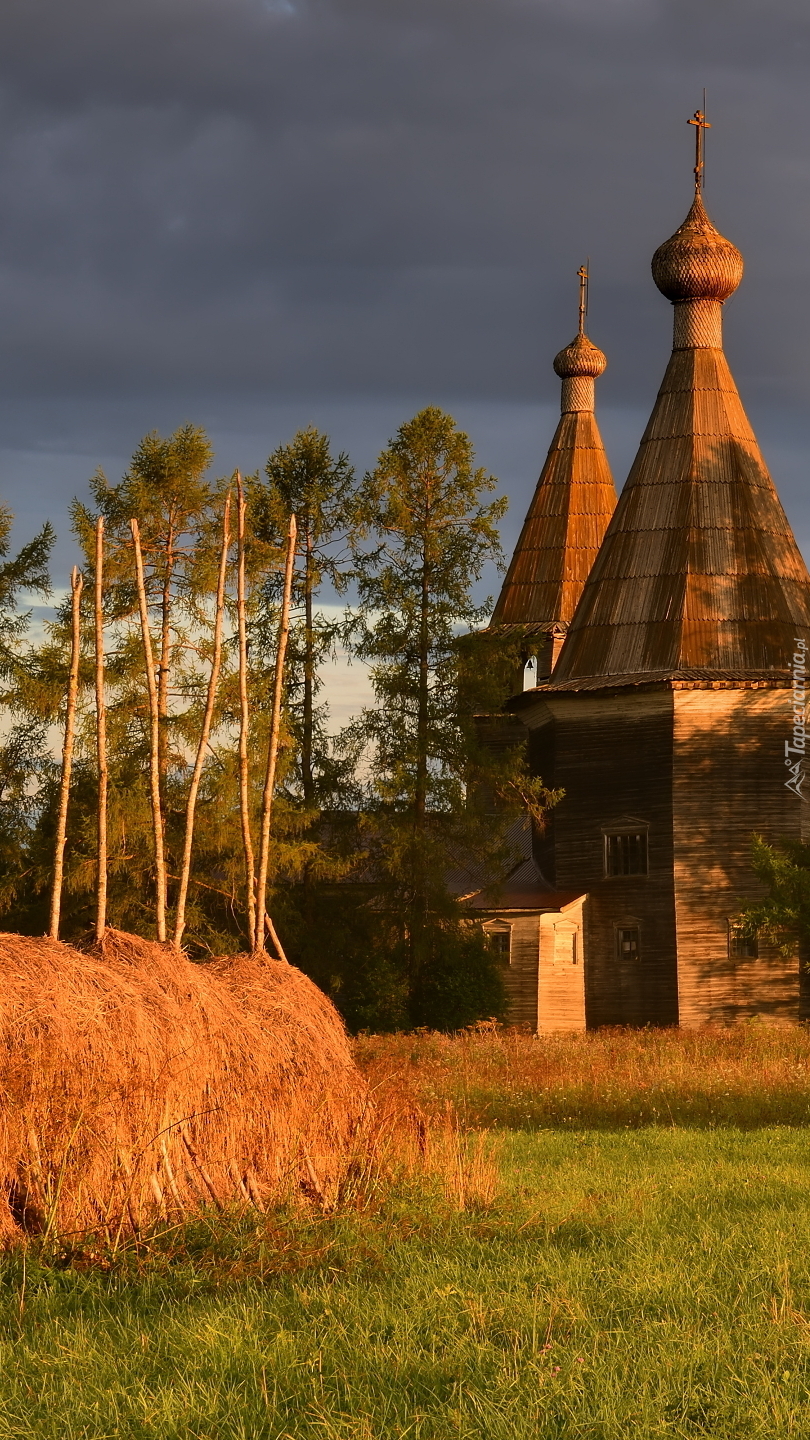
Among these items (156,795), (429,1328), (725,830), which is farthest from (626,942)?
(429,1328)

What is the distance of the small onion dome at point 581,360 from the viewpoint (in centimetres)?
4512

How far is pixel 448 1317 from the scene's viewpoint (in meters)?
7.30

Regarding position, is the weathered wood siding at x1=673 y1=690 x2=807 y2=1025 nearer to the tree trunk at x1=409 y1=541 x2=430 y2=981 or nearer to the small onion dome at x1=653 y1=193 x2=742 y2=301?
the tree trunk at x1=409 y1=541 x2=430 y2=981

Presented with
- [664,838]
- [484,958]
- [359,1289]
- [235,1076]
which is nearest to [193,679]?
[484,958]

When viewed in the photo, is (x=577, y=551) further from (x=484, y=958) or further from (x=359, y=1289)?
(x=359, y=1289)

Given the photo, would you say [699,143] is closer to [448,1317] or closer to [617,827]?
[617,827]

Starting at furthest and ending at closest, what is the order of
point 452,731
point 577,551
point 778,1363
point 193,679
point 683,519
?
1. point 577,551
2. point 683,519
3. point 452,731
4. point 193,679
5. point 778,1363

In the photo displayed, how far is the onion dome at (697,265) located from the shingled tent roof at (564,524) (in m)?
7.78

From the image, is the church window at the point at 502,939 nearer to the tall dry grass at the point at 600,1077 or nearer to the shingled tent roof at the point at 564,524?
the tall dry grass at the point at 600,1077

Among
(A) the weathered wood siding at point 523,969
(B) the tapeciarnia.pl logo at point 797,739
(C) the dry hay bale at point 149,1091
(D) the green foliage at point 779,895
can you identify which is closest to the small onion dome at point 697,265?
(B) the tapeciarnia.pl logo at point 797,739

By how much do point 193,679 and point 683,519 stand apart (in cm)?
1169

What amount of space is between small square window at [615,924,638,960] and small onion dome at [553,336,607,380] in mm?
18980

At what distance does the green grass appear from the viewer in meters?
6.07

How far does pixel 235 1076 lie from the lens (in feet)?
34.6
